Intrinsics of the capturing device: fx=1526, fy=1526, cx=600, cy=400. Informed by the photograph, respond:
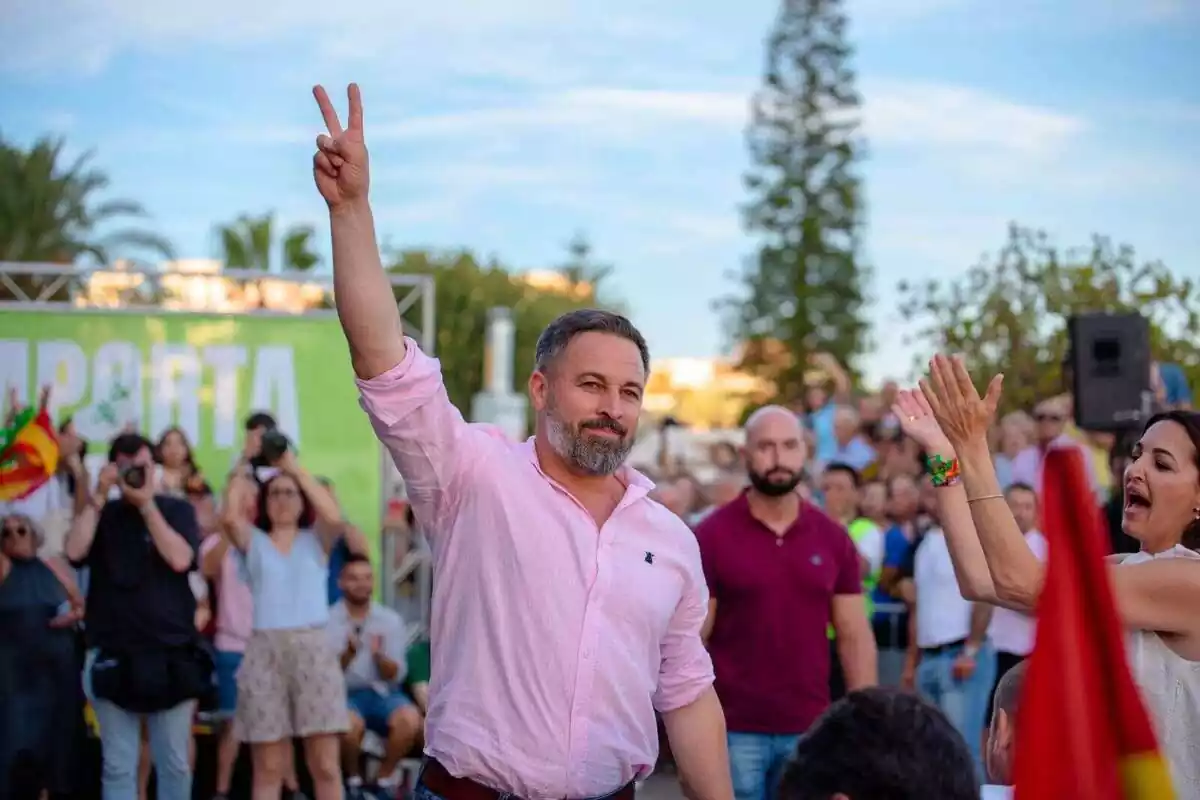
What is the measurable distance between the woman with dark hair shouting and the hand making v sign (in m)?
6.01

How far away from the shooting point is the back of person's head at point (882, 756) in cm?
247

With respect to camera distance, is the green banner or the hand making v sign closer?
the hand making v sign

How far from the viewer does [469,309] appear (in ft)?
186

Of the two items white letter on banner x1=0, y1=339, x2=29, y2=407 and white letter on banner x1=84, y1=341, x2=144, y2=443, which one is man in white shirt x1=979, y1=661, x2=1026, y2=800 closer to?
white letter on banner x1=84, y1=341, x2=144, y2=443

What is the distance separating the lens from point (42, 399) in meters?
9.89

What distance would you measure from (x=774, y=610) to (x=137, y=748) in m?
4.05

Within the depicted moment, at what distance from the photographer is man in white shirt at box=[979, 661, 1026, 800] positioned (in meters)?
3.73

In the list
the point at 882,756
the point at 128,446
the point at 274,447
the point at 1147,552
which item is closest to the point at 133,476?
the point at 128,446

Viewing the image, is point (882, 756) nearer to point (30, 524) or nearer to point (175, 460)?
point (30, 524)

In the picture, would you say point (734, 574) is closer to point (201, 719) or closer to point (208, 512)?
point (201, 719)

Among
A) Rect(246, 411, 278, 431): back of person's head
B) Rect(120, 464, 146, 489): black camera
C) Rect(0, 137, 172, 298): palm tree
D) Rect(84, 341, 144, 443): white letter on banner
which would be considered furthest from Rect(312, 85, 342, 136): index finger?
Rect(0, 137, 172, 298): palm tree

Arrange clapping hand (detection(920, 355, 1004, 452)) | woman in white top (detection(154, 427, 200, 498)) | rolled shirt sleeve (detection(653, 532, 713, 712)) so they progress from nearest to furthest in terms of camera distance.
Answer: clapping hand (detection(920, 355, 1004, 452)) < rolled shirt sleeve (detection(653, 532, 713, 712)) < woman in white top (detection(154, 427, 200, 498))

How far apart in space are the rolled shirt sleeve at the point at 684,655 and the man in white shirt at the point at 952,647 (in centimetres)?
593

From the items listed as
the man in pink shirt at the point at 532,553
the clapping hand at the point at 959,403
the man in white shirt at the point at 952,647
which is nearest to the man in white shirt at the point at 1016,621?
the man in white shirt at the point at 952,647
